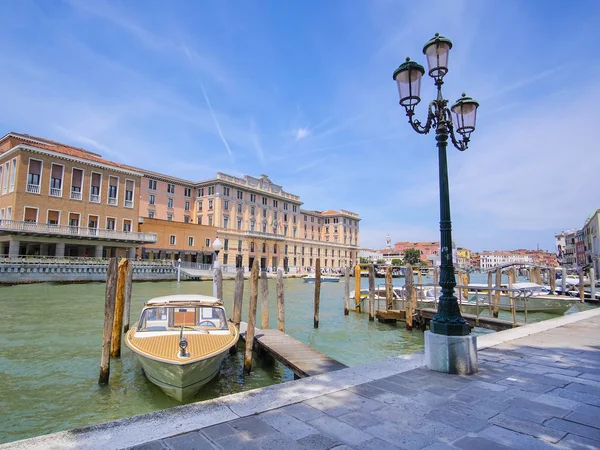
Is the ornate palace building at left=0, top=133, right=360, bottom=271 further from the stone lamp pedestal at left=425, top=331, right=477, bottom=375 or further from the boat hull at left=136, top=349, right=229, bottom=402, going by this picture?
the stone lamp pedestal at left=425, top=331, right=477, bottom=375

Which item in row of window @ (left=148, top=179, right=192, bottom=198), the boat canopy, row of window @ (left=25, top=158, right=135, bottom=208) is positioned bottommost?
the boat canopy

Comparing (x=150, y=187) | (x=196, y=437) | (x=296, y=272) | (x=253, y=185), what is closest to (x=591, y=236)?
(x=296, y=272)

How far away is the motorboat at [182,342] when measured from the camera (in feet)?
20.1

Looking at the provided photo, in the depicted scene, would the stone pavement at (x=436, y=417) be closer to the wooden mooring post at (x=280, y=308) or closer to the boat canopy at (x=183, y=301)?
the boat canopy at (x=183, y=301)

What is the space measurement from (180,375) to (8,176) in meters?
35.4

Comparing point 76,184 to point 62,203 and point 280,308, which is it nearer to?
point 62,203

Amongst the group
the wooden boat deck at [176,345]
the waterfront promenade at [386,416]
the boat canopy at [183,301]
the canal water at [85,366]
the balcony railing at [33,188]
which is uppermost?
the balcony railing at [33,188]

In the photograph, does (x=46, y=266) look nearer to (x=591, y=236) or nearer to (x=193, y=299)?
(x=193, y=299)

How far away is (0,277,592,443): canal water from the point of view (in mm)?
6156

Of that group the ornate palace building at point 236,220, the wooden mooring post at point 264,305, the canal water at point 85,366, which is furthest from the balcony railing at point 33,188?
the wooden mooring post at point 264,305

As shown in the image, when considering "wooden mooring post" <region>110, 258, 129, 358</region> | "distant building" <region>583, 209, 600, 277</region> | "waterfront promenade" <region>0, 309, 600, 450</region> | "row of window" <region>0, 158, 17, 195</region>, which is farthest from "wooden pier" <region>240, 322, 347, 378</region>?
"distant building" <region>583, 209, 600, 277</region>

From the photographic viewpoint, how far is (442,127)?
5492mm

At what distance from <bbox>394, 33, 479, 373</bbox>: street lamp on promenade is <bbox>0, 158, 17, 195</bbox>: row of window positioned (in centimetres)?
3596

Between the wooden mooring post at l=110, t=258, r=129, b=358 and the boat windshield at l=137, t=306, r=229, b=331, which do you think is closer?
the boat windshield at l=137, t=306, r=229, b=331
